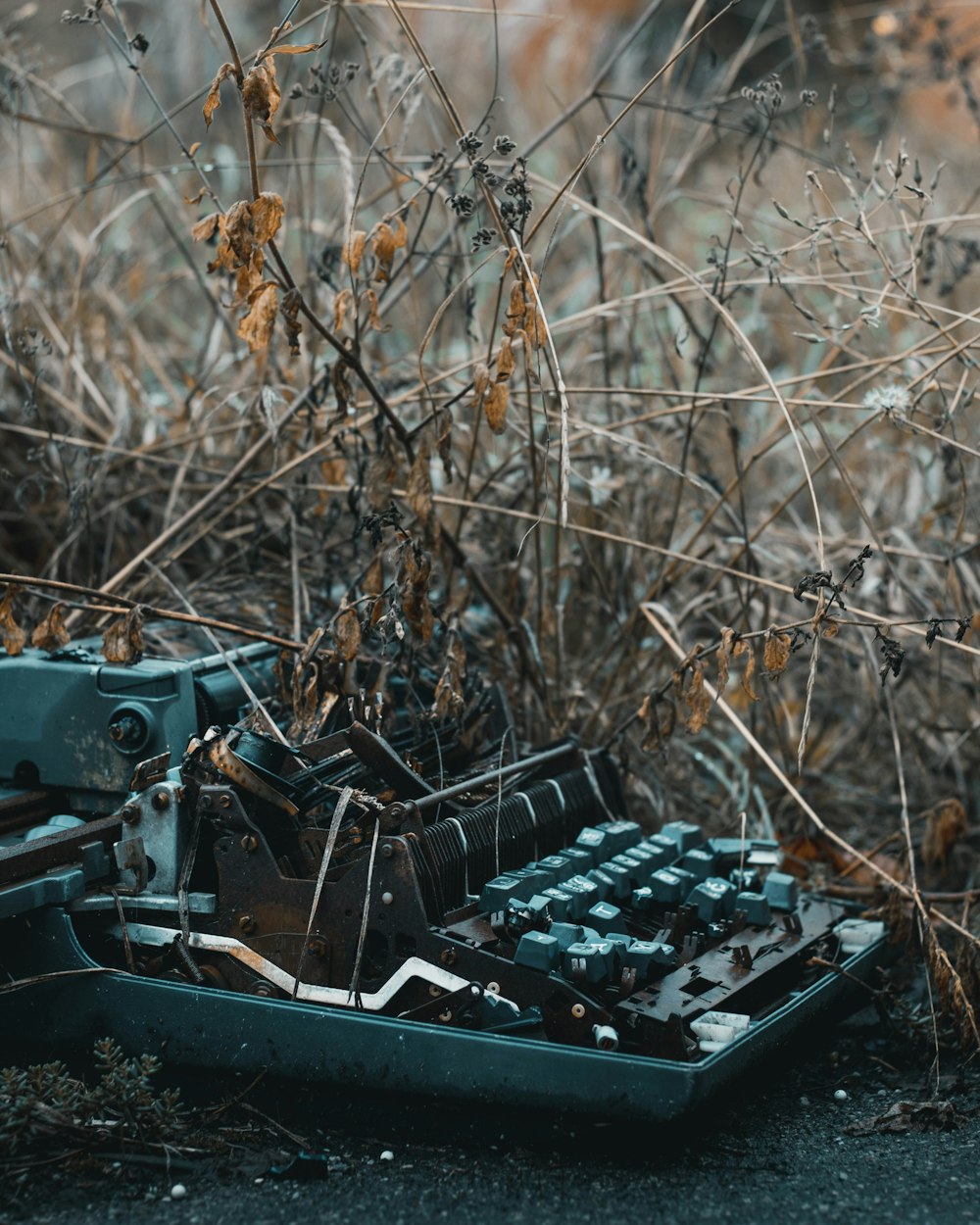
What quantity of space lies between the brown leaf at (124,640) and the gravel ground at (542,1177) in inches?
42.1

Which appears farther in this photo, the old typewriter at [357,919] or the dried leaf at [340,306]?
the dried leaf at [340,306]

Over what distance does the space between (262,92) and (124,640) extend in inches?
49.4

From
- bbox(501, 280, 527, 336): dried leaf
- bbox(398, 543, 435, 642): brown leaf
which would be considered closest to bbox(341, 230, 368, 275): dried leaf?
bbox(501, 280, 527, 336): dried leaf

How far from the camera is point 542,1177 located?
8.05ft

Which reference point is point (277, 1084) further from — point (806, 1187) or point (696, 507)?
point (696, 507)

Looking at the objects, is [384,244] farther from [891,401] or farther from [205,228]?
[891,401]

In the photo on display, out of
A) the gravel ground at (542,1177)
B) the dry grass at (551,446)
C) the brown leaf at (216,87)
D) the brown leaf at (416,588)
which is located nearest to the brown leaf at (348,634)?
the dry grass at (551,446)

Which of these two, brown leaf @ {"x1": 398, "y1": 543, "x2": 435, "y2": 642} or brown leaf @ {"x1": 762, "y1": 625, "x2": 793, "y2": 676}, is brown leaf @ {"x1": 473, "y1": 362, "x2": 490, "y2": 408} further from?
brown leaf @ {"x1": 762, "y1": 625, "x2": 793, "y2": 676}

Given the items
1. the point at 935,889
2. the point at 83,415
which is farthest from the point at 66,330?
the point at 935,889

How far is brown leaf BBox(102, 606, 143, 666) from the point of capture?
3.00 meters

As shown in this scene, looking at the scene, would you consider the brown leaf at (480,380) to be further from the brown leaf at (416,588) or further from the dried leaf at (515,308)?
the brown leaf at (416,588)

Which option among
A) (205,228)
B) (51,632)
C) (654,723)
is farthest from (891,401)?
(51,632)

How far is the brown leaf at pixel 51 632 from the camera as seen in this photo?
10.0 ft

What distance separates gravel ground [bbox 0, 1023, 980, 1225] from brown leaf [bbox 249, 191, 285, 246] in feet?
5.96
